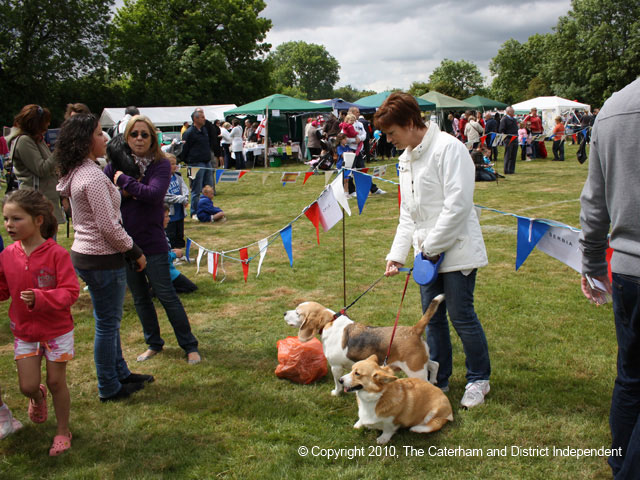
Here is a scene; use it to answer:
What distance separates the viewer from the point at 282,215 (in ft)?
34.3

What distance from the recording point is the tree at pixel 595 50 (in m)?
47.2

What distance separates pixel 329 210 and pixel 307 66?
428ft

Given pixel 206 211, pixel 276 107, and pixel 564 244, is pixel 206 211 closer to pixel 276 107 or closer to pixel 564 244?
pixel 564 244

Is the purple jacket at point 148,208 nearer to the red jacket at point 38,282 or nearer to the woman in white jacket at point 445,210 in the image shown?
the red jacket at point 38,282

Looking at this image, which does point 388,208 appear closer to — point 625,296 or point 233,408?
point 233,408

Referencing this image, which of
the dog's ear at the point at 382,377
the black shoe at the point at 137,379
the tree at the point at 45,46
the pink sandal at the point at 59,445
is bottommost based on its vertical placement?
the pink sandal at the point at 59,445

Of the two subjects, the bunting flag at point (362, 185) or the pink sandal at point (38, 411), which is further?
the bunting flag at point (362, 185)

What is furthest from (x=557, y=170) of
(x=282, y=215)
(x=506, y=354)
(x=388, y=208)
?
(x=506, y=354)

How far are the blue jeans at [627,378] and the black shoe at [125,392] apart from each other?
3.08 meters

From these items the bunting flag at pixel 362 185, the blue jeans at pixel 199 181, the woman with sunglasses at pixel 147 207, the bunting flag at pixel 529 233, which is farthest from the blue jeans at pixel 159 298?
the blue jeans at pixel 199 181

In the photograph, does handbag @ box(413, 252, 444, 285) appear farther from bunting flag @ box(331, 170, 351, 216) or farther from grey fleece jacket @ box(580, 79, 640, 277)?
bunting flag @ box(331, 170, 351, 216)

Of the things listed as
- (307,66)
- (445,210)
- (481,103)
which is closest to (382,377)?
(445,210)

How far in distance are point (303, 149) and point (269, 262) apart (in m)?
16.6

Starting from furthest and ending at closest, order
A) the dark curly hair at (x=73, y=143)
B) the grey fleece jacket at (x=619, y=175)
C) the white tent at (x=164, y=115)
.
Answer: the white tent at (x=164, y=115) < the dark curly hair at (x=73, y=143) < the grey fleece jacket at (x=619, y=175)
